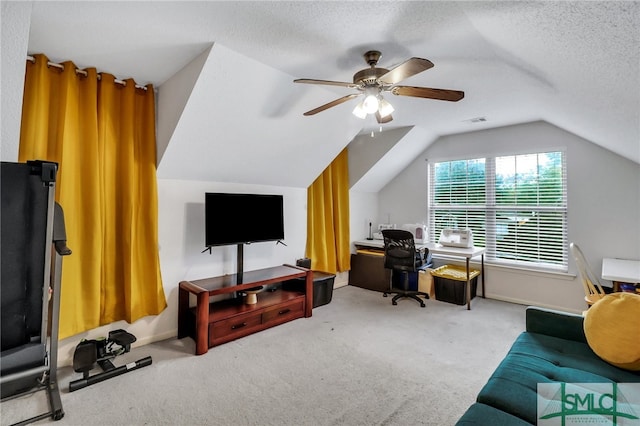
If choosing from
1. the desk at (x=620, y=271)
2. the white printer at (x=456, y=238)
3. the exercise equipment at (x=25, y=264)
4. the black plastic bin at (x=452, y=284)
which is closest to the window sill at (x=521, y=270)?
the black plastic bin at (x=452, y=284)

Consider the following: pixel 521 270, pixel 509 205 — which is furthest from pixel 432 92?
pixel 521 270

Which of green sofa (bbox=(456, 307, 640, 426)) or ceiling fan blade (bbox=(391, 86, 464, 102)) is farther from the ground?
ceiling fan blade (bbox=(391, 86, 464, 102))

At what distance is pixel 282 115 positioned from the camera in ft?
9.78

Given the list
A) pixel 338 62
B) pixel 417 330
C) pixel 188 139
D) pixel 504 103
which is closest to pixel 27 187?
pixel 188 139

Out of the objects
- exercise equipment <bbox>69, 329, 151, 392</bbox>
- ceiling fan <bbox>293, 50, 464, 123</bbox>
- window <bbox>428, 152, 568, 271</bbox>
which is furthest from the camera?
window <bbox>428, 152, 568, 271</bbox>

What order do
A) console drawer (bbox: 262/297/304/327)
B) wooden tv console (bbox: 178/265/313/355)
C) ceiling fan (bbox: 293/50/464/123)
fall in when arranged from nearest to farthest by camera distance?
1. ceiling fan (bbox: 293/50/464/123)
2. wooden tv console (bbox: 178/265/313/355)
3. console drawer (bbox: 262/297/304/327)

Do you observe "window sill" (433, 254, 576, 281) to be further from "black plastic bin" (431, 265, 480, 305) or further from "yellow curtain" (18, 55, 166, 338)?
"yellow curtain" (18, 55, 166, 338)

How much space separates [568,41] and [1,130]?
2935 mm

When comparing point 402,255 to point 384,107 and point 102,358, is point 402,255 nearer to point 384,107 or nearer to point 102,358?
point 384,107

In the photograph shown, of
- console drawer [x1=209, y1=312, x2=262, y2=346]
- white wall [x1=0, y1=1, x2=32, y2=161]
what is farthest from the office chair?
white wall [x1=0, y1=1, x2=32, y2=161]

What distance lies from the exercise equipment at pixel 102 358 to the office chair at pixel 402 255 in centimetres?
289

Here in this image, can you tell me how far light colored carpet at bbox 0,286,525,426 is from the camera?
6.12 ft

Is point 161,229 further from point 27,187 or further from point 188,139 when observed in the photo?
point 27,187

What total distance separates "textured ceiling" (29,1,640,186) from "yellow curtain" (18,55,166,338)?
8.4 inches
